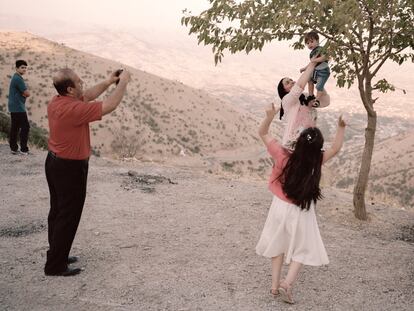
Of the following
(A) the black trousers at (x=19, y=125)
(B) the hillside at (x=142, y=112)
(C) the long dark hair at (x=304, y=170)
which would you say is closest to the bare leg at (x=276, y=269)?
(C) the long dark hair at (x=304, y=170)

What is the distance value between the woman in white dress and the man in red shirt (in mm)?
1672

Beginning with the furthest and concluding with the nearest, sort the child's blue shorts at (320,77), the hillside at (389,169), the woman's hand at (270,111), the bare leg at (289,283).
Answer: the hillside at (389,169) < the child's blue shorts at (320,77) < the bare leg at (289,283) < the woman's hand at (270,111)

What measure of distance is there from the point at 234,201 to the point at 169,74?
6650 inches

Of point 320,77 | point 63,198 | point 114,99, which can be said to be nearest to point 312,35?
point 320,77

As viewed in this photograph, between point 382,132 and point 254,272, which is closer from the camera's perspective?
point 254,272

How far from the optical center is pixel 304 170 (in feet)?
13.0

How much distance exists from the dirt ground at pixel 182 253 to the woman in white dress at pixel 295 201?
2.11 feet

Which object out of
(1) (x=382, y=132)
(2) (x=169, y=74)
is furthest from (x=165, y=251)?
(2) (x=169, y=74)

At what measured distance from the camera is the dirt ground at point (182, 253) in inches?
175

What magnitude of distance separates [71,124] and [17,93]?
6.45 m

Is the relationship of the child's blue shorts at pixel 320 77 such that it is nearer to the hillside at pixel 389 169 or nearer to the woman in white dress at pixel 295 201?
the woman in white dress at pixel 295 201

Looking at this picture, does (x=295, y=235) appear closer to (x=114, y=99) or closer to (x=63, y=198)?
(x=114, y=99)

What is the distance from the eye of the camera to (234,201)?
8.84 m

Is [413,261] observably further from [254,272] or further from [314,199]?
[314,199]
